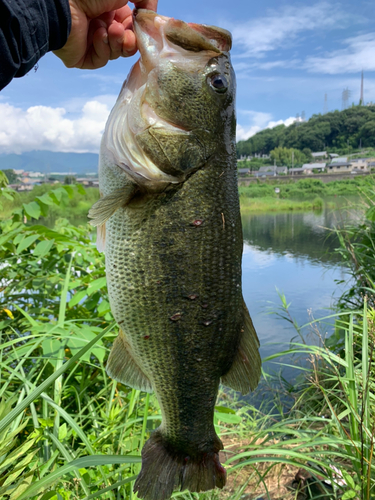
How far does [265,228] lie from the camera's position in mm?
19469

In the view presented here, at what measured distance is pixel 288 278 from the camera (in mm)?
9766

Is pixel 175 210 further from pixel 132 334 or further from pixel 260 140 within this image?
pixel 260 140

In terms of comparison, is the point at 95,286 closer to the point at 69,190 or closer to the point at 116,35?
the point at 69,190

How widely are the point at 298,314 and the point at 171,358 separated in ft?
21.1

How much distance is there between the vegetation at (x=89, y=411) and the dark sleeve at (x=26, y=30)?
1022 millimetres

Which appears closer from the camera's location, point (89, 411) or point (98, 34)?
point (98, 34)

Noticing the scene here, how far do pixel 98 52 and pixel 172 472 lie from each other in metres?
2.08

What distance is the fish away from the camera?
54.7 inches

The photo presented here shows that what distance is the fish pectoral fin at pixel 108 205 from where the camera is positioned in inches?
53.5

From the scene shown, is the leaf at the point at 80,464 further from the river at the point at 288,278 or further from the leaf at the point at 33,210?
the leaf at the point at 33,210

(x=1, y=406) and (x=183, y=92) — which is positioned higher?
(x=183, y=92)

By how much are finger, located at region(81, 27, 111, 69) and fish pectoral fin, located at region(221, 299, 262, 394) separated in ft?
5.02

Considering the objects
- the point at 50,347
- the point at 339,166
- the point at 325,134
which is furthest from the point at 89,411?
the point at 325,134

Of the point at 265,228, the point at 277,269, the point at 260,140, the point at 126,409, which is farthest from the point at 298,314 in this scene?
the point at 260,140
